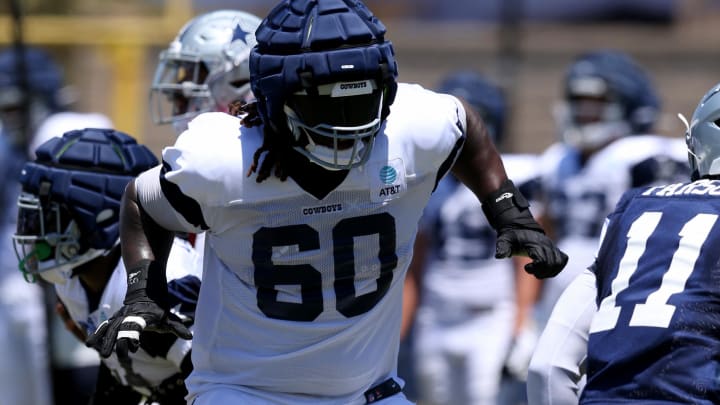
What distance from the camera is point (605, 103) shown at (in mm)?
6383

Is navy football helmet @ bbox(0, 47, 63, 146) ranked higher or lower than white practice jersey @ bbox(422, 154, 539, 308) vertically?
higher

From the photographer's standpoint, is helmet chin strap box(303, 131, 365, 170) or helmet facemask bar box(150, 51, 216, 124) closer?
helmet chin strap box(303, 131, 365, 170)

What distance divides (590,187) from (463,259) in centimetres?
70

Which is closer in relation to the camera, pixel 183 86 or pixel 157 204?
pixel 157 204

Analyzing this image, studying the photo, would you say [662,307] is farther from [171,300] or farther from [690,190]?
[171,300]

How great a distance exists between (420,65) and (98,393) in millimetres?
7118

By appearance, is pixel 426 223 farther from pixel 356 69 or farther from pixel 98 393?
pixel 356 69

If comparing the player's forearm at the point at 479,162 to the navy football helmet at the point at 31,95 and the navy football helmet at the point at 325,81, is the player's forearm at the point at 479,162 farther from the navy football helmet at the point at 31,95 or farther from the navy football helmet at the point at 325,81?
the navy football helmet at the point at 31,95

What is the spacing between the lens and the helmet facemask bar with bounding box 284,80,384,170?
2838 millimetres

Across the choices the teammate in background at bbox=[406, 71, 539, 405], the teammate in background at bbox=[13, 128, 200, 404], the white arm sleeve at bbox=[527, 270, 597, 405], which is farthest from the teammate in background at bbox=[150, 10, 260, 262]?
the teammate in background at bbox=[406, 71, 539, 405]

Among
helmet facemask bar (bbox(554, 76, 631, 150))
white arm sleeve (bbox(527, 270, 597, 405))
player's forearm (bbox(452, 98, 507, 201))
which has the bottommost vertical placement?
helmet facemask bar (bbox(554, 76, 631, 150))

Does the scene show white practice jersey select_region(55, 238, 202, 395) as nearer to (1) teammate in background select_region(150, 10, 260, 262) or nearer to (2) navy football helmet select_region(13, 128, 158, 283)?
(2) navy football helmet select_region(13, 128, 158, 283)

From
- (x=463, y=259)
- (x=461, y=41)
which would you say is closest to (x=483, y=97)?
(x=463, y=259)

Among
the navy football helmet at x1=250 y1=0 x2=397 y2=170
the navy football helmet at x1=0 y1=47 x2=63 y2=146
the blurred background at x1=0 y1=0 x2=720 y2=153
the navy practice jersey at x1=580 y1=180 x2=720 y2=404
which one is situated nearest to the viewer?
the navy practice jersey at x1=580 y1=180 x2=720 y2=404
